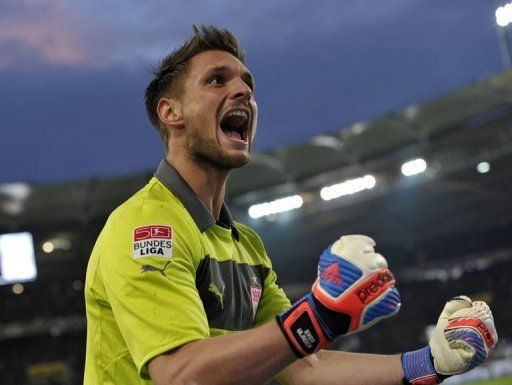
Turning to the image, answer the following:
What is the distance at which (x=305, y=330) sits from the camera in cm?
210

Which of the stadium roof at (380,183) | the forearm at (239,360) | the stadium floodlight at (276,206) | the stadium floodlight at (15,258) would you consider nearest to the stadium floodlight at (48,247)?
the stadium roof at (380,183)

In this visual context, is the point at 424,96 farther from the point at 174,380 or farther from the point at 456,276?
the point at 174,380

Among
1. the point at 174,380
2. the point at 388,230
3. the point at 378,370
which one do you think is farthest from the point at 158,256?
the point at 388,230

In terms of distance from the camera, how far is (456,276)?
30.4 m

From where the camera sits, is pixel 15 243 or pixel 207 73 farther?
pixel 15 243

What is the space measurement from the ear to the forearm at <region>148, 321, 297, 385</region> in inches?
52.0

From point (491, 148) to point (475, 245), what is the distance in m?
7.68

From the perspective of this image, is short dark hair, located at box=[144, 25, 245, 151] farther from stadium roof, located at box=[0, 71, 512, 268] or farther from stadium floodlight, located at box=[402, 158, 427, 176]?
stadium floodlight, located at box=[402, 158, 427, 176]

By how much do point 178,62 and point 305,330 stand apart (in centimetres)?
169

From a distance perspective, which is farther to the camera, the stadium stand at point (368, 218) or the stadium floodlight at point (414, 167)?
the stadium floodlight at point (414, 167)

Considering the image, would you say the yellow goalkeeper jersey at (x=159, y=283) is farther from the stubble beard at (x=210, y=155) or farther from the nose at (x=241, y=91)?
the nose at (x=241, y=91)

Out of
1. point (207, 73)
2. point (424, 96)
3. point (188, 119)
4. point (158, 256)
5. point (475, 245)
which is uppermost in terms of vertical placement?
point (424, 96)

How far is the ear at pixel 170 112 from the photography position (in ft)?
10.5

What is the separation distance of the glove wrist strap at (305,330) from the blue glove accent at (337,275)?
90 millimetres
